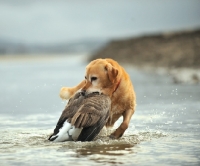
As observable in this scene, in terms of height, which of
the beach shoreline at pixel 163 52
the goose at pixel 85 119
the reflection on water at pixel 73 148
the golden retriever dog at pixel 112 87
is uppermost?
the beach shoreline at pixel 163 52

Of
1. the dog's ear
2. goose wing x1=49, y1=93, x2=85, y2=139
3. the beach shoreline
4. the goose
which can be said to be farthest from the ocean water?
the beach shoreline

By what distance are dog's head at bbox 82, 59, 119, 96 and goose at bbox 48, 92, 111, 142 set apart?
4.2 inches

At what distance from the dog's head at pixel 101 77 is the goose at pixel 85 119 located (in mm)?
106

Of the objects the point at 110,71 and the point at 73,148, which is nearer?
the point at 73,148

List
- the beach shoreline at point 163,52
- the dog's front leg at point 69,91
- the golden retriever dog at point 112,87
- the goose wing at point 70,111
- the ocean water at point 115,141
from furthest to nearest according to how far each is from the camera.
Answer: the beach shoreline at point 163,52
the dog's front leg at point 69,91
the golden retriever dog at point 112,87
the goose wing at point 70,111
the ocean water at point 115,141

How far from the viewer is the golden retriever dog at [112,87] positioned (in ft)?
26.5

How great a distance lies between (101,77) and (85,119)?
28.4 inches

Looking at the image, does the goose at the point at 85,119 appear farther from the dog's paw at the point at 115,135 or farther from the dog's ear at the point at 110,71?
the dog's paw at the point at 115,135

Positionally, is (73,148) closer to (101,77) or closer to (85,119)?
(85,119)

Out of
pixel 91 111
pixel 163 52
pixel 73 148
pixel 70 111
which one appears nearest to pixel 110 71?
pixel 91 111

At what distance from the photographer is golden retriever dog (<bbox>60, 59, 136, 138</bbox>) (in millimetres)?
8062

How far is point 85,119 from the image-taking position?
770cm

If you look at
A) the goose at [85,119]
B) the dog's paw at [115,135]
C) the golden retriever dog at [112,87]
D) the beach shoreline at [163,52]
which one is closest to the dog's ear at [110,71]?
the golden retriever dog at [112,87]

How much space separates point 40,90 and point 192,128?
10514mm
